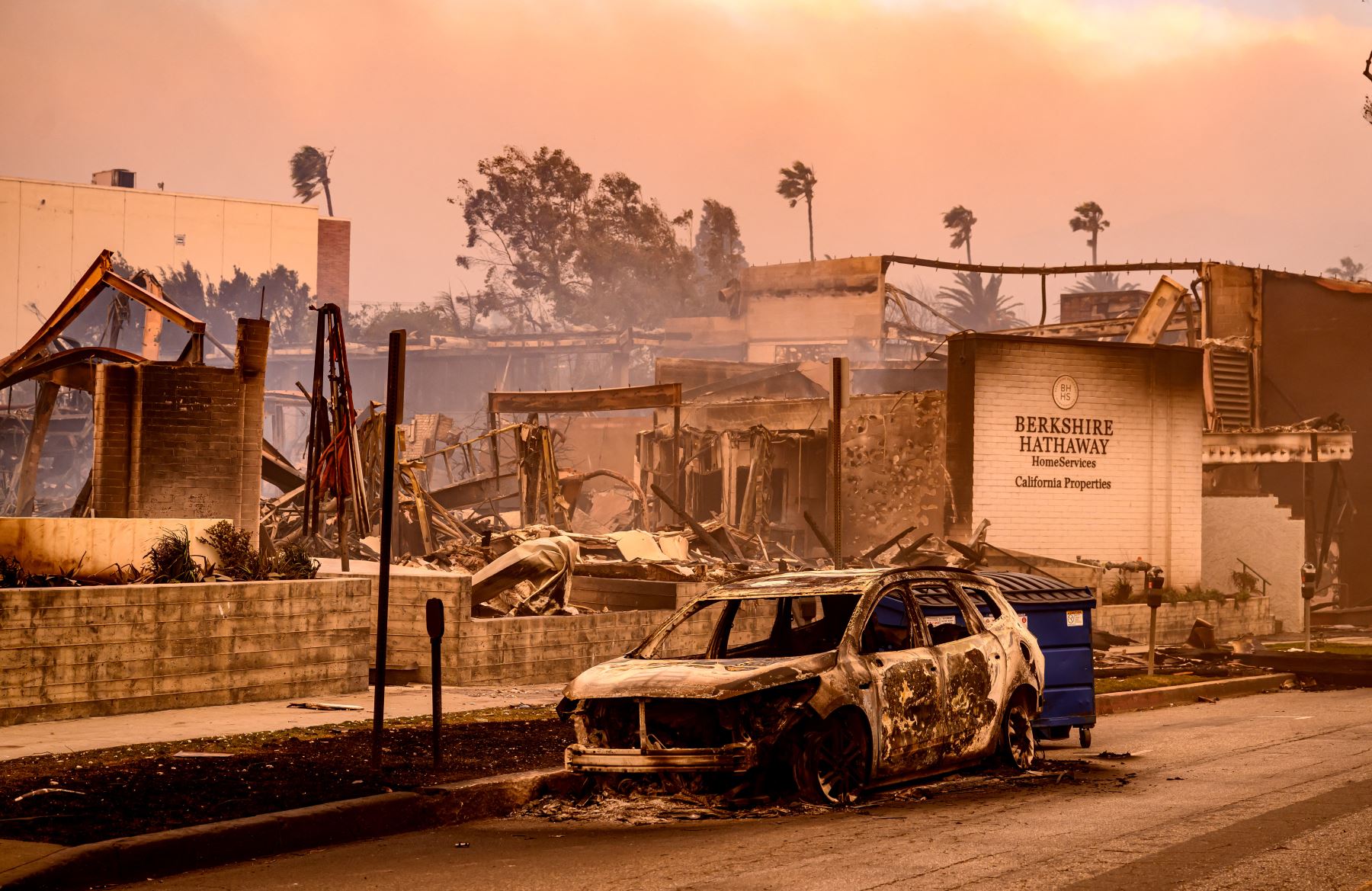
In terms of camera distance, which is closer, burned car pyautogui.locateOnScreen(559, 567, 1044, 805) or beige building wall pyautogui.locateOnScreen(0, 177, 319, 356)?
burned car pyautogui.locateOnScreen(559, 567, 1044, 805)

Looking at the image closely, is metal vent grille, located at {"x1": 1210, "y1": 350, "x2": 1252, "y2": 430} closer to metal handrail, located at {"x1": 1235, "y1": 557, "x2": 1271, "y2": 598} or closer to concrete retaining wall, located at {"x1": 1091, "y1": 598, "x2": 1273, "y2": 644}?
metal handrail, located at {"x1": 1235, "y1": 557, "x2": 1271, "y2": 598}

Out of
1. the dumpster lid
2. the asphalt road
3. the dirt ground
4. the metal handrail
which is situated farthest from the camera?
the metal handrail

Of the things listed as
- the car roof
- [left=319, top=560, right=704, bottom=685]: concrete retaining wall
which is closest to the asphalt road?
the car roof

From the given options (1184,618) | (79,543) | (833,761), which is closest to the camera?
(833,761)

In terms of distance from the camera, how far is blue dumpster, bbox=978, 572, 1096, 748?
1331cm

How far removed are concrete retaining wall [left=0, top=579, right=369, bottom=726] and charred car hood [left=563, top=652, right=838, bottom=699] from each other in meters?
5.23

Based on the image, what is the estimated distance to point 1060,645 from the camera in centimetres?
1374

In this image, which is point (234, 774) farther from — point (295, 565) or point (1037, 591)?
point (1037, 591)

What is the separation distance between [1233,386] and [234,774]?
Answer: 123ft

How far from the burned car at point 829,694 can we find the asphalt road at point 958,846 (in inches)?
12.9

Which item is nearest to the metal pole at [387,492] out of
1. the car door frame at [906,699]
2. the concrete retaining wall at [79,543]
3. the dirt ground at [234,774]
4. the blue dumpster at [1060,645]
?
the dirt ground at [234,774]

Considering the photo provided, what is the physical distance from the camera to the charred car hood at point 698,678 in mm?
9469

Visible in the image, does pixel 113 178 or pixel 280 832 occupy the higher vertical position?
pixel 113 178

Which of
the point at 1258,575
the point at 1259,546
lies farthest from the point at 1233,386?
the point at 1258,575
